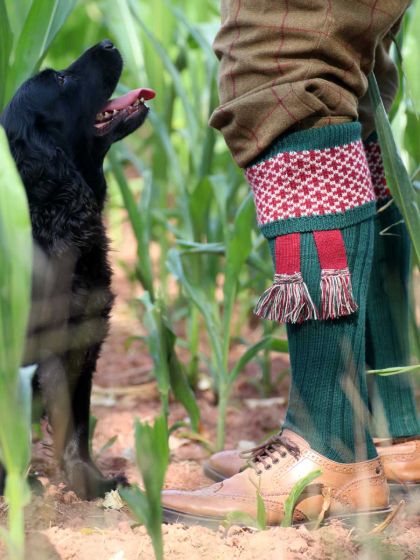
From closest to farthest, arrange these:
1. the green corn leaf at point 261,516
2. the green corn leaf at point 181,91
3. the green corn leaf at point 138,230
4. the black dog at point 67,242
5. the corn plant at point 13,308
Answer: the corn plant at point 13,308 < the green corn leaf at point 261,516 < the black dog at point 67,242 < the green corn leaf at point 138,230 < the green corn leaf at point 181,91

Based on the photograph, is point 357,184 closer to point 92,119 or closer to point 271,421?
point 92,119

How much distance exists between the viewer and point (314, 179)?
4.85 ft

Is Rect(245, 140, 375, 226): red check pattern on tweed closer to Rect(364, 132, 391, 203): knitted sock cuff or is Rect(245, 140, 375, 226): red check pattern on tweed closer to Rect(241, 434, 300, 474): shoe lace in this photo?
Rect(364, 132, 391, 203): knitted sock cuff

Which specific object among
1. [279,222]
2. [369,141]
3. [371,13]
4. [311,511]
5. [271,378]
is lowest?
[311,511]

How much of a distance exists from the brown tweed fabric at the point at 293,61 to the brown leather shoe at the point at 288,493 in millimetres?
587

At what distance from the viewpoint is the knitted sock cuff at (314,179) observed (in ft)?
4.83

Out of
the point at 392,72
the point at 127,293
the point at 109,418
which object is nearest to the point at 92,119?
the point at 392,72

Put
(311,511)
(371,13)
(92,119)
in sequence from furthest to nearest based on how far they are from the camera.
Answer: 1. (92,119)
2. (311,511)
3. (371,13)

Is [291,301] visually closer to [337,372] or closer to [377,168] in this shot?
[337,372]

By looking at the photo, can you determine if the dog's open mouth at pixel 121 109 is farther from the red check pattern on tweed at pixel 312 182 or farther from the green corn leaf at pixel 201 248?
the red check pattern on tweed at pixel 312 182

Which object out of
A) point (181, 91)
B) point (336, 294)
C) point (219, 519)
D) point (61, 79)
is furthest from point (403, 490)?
point (181, 91)

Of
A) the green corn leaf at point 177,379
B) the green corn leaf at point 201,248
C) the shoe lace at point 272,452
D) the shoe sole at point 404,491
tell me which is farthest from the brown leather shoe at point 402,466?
the green corn leaf at point 201,248

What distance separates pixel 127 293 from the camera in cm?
394

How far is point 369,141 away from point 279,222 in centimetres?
45
